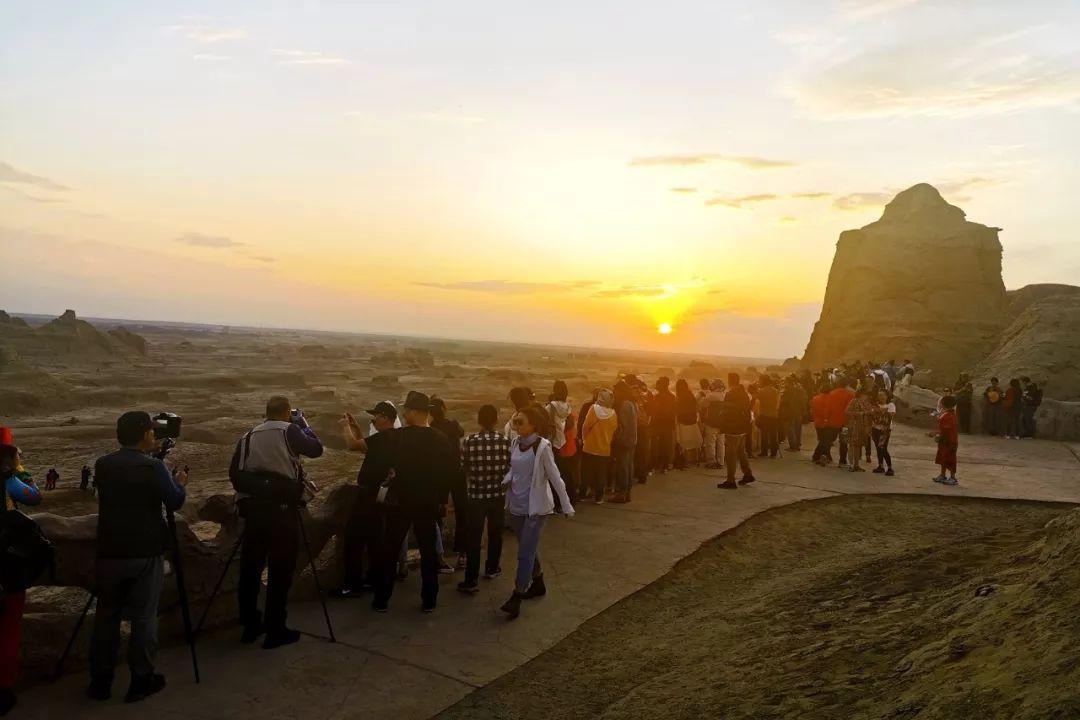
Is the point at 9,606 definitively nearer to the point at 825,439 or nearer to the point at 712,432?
the point at 712,432

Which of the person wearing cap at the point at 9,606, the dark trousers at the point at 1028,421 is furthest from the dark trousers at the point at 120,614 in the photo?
the dark trousers at the point at 1028,421

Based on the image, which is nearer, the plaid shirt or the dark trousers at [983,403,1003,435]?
the plaid shirt

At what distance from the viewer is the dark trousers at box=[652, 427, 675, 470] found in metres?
13.1

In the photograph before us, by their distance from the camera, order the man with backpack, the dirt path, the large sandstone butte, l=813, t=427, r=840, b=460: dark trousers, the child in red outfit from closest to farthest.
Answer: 1. the dirt path
2. the child in red outfit
3. the man with backpack
4. l=813, t=427, r=840, b=460: dark trousers
5. the large sandstone butte

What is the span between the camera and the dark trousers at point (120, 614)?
4820 millimetres

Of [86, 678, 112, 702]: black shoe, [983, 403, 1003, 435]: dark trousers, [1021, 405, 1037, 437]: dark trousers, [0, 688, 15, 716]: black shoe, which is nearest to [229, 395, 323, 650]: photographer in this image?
[86, 678, 112, 702]: black shoe

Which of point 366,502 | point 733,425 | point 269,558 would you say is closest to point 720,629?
point 366,502

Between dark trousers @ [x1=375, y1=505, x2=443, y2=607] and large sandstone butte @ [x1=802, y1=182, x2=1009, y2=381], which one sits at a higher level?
large sandstone butte @ [x1=802, y1=182, x2=1009, y2=381]

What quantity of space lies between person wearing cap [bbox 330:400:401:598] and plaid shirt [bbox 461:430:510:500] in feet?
2.91

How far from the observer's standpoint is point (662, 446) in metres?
13.2

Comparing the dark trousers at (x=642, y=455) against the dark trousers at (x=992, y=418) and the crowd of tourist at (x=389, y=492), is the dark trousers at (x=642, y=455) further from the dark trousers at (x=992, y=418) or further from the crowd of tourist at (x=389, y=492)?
the dark trousers at (x=992, y=418)

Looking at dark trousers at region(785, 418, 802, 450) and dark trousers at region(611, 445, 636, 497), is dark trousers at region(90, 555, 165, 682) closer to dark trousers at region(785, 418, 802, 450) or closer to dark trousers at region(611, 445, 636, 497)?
dark trousers at region(611, 445, 636, 497)

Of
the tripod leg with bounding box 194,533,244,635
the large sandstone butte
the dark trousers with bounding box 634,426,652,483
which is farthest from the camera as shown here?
the large sandstone butte

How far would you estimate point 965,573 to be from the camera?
564 cm
